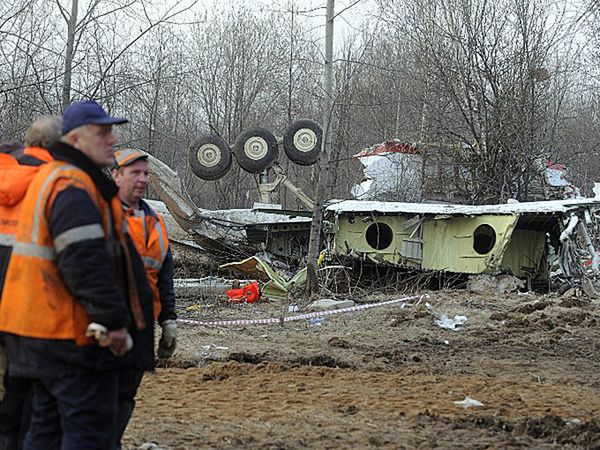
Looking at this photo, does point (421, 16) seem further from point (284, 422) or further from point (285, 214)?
point (284, 422)

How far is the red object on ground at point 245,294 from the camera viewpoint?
14.3 metres

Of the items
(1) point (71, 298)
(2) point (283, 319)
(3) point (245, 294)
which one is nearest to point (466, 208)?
(3) point (245, 294)

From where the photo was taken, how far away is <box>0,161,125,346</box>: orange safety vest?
3162 mm

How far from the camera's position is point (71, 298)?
3188mm

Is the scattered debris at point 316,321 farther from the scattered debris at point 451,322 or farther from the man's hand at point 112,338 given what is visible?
the man's hand at point 112,338

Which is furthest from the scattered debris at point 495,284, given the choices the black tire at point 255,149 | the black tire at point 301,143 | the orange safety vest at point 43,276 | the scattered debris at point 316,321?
the orange safety vest at point 43,276

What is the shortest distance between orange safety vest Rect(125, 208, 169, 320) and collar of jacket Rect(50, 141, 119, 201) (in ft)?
2.36

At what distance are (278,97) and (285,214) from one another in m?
15.8

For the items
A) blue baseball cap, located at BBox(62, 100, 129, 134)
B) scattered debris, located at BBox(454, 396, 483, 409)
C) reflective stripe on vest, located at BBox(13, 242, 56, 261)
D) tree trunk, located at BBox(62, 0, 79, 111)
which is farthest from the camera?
tree trunk, located at BBox(62, 0, 79, 111)

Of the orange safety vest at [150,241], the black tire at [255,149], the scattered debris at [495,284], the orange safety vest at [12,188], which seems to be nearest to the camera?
the orange safety vest at [12,188]

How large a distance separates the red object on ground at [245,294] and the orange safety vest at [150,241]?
10088 mm

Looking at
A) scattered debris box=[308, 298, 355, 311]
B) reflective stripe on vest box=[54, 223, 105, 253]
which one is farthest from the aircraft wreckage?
reflective stripe on vest box=[54, 223, 105, 253]

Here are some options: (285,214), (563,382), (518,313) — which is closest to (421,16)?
(285,214)

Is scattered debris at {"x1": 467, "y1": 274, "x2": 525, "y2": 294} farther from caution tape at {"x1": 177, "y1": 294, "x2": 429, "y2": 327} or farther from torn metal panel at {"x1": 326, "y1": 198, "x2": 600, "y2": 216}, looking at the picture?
caution tape at {"x1": 177, "y1": 294, "x2": 429, "y2": 327}
